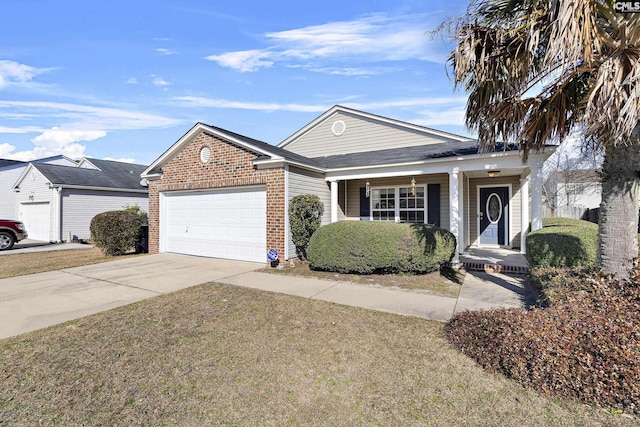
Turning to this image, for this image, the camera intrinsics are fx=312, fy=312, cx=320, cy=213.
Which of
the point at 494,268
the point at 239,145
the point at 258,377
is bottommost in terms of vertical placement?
the point at 258,377

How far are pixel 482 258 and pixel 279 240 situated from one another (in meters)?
5.90

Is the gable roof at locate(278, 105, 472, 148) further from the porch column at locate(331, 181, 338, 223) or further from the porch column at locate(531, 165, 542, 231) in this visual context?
the porch column at locate(331, 181, 338, 223)

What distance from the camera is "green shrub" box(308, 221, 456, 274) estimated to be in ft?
24.3

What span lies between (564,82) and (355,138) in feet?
29.9

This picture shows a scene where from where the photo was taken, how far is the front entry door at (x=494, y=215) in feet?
37.2

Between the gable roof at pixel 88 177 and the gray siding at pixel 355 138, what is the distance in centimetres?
1183

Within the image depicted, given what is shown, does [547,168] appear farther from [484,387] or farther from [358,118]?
[484,387]

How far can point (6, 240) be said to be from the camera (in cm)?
1417

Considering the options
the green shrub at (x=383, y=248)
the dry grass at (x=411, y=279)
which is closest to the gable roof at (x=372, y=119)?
the green shrub at (x=383, y=248)

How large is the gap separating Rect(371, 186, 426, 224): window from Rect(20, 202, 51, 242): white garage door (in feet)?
59.4

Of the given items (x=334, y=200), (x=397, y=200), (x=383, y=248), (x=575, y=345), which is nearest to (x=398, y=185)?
(x=397, y=200)

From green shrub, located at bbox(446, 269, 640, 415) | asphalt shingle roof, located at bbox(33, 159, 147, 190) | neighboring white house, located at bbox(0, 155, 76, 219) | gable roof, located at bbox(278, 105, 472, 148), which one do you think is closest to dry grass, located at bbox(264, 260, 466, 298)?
green shrub, located at bbox(446, 269, 640, 415)

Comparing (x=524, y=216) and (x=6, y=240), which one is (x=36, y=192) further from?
(x=524, y=216)

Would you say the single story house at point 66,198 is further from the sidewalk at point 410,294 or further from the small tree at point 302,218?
the sidewalk at point 410,294
